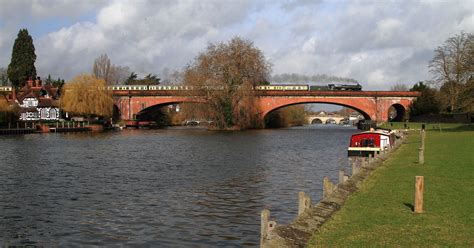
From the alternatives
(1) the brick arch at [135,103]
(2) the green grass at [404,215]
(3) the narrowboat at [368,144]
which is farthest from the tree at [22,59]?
(2) the green grass at [404,215]

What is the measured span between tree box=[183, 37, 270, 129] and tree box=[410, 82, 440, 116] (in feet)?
109

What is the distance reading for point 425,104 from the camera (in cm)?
10069

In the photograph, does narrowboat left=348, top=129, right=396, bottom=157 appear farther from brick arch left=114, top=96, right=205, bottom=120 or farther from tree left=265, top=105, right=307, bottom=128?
brick arch left=114, top=96, right=205, bottom=120

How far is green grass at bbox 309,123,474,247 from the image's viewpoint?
426 inches

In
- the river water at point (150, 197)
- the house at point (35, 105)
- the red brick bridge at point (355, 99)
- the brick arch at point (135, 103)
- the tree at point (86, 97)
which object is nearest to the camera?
the river water at point (150, 197)

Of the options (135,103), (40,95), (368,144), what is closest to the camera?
(368,144)

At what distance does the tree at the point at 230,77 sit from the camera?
286 ft

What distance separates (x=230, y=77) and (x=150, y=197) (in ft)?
218

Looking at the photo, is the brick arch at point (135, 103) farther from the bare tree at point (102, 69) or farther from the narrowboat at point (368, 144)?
the narrowboat at point (368, 144)

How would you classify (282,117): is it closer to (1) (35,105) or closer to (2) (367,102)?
(2) (367,102)

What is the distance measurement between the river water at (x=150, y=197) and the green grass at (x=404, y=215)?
2854 millimetres

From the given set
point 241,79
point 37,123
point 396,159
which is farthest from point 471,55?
point 37,123

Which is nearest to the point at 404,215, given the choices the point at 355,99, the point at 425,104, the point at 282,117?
the point at 425,104

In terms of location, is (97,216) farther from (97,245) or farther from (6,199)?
(6,199)
